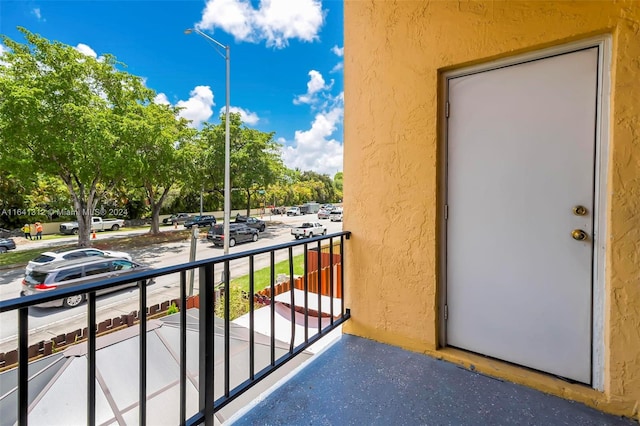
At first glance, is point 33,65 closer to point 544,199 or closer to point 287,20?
point 287,20

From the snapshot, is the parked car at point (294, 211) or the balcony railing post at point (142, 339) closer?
the balcony railing post at point (142, 339)

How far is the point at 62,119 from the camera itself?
26.2 ft

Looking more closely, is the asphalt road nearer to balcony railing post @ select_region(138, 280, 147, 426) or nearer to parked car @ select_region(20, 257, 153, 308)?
parked car @ select_region(20, 257, 153, 308)

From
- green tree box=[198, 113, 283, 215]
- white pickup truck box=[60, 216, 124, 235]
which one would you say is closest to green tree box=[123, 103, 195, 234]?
green tree box=[198, 113, 283, 215]

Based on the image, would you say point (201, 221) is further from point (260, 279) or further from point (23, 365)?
point (23, 365)

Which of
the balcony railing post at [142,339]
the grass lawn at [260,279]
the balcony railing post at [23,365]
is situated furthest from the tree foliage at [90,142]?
the balcony railing post at [23,365]

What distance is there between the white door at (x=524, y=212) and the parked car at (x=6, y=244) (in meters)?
12.7

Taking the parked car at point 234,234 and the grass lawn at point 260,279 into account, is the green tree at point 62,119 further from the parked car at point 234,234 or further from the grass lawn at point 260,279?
the grass lawn at point 260,279

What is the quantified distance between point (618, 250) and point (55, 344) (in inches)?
237

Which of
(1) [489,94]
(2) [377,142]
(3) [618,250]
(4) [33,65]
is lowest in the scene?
(3) [618,250]

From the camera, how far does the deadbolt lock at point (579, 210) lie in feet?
4.16

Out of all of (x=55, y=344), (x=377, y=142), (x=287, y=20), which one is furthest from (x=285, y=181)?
(x=377, y=142)

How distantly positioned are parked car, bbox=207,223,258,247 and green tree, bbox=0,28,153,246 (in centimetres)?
355

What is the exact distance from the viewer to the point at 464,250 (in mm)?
1586
